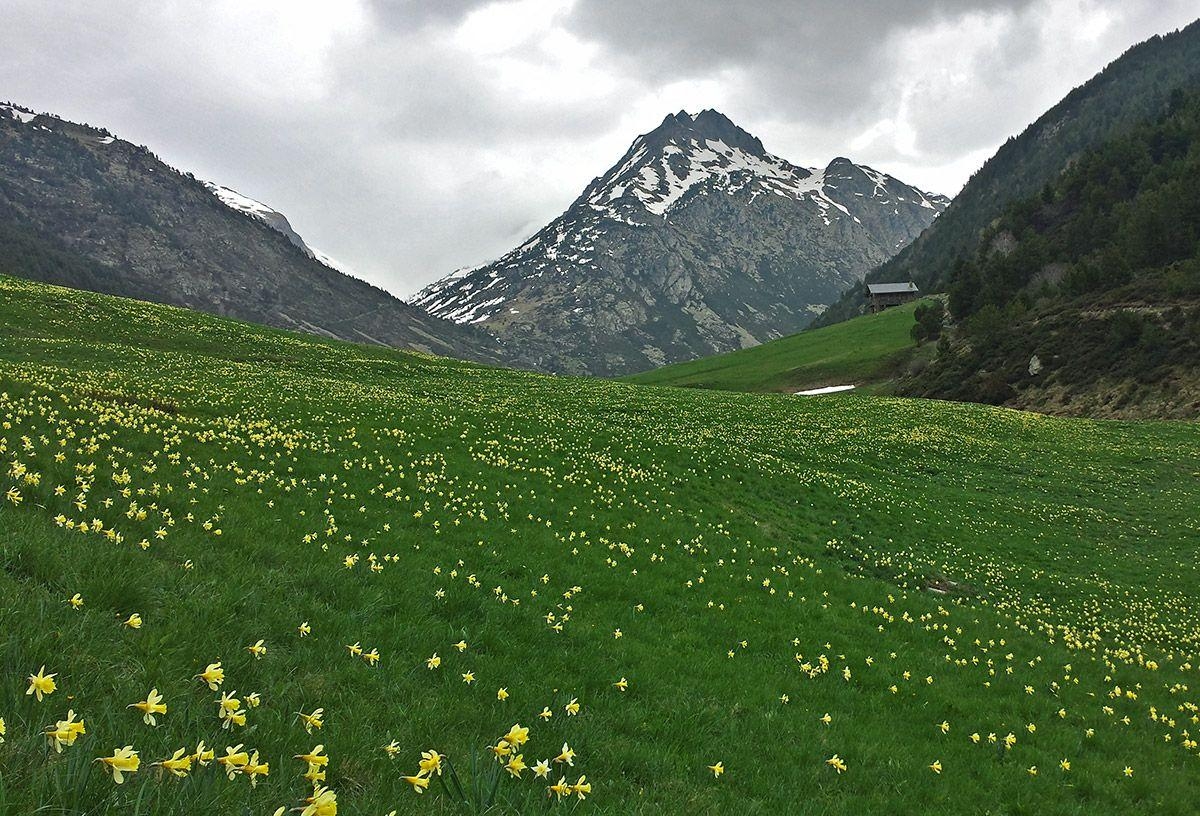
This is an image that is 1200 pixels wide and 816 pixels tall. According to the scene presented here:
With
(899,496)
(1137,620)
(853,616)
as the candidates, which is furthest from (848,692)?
(899,496)

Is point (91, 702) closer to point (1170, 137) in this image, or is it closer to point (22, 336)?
point (22, 336)

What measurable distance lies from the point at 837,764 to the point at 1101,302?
302 feet

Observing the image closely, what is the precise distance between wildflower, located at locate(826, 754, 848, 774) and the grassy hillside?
169mm

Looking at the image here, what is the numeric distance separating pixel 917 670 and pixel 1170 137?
188m

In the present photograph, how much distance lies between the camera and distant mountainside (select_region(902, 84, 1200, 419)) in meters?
59.9

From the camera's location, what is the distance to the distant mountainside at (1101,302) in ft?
197

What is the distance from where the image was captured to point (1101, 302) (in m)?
74.7

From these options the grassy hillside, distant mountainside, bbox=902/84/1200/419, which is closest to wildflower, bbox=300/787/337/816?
the grassy hillside

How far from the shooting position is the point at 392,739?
17.5 ft

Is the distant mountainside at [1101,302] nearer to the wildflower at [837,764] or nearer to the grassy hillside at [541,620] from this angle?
the grassy hillside at [541,620]

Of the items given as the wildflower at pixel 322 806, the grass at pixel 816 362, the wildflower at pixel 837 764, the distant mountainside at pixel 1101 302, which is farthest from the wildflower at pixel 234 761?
the grass at pixel 816 362

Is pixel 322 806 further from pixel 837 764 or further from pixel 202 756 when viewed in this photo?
pixel 837 764

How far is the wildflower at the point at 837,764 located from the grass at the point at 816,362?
10433cm

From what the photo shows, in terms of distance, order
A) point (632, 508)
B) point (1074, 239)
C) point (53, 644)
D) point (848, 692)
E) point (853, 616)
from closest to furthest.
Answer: point (53, 644) < point (848, 692) < point (853, 616) < point (632, 508) < point (1074, 239)
